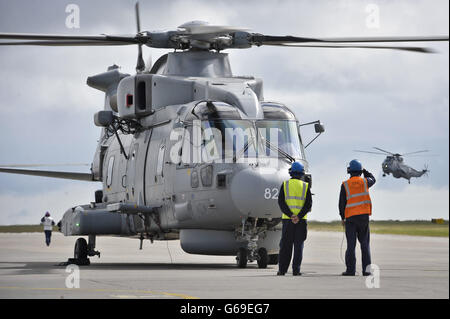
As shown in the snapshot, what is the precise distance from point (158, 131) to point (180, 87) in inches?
41.1

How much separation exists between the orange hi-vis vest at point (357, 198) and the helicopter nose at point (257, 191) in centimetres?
216

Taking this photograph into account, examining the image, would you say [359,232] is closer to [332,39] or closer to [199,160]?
[199,160]

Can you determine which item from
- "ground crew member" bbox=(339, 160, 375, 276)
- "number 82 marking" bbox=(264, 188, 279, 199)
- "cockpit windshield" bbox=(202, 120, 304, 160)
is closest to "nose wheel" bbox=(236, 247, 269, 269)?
"number 82 marking" bbox=(264, 188, 279, 199)

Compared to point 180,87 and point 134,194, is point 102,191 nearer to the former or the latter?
point 134,194

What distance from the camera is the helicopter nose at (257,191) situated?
665 inches

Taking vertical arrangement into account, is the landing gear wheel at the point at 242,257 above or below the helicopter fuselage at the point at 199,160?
below

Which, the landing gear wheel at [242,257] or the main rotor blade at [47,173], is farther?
the main rotor blade at [47,173]

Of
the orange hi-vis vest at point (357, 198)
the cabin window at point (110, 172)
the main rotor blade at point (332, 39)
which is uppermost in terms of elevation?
the main rotor blade at point (332, 39)

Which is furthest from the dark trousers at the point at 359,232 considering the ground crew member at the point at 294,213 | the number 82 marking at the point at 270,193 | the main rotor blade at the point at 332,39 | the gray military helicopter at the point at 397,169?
the gray military helicopter at the point at 397,169

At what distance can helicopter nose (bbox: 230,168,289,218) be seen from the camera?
16.9 metres

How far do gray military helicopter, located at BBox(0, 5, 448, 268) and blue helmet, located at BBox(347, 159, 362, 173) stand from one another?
2006 mm

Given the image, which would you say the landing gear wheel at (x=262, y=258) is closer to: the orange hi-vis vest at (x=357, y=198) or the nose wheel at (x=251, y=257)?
the nose wheel at (x=251, y=257)

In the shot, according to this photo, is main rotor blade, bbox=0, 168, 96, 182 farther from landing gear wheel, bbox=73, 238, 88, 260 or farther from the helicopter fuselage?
landing gear wheel, bbox=73, 238, 88, 260

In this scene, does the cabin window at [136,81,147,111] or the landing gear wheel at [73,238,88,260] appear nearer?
the cabin window at [136,81,147,111]
